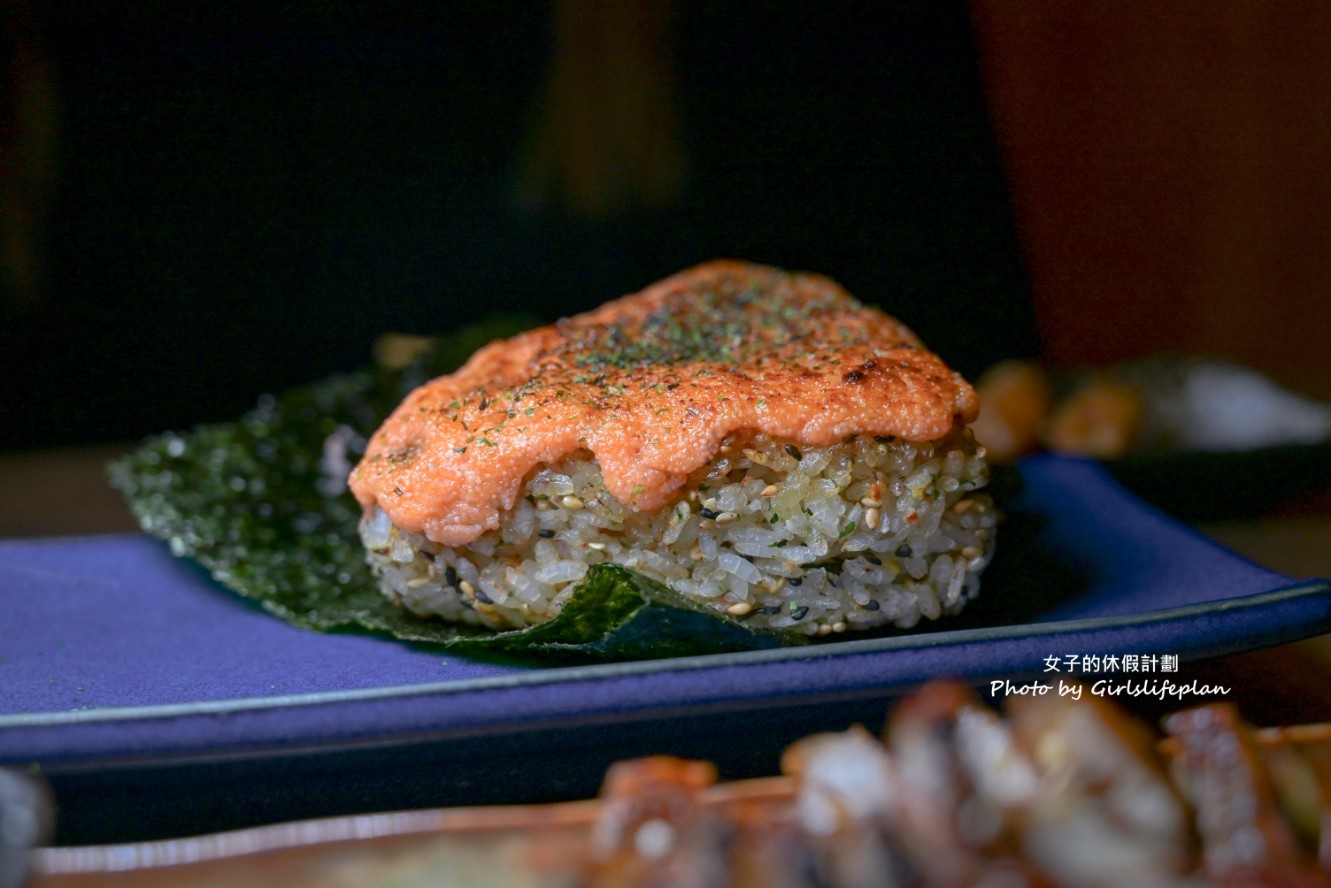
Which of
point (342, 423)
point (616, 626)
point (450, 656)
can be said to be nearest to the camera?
point (616, 626)

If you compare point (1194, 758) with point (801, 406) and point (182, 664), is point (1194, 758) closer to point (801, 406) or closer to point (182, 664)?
point (801, 406)

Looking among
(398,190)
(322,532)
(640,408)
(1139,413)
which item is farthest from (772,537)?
(398,190)

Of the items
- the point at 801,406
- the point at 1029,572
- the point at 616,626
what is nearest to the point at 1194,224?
the point at 1029,572

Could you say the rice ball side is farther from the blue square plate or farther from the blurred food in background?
the blurred food in background

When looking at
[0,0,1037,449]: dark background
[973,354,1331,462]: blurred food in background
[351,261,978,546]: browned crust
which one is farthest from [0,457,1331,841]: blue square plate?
[0,0,1037,449]: dark background

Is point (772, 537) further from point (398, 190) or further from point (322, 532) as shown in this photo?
point (398, 190)

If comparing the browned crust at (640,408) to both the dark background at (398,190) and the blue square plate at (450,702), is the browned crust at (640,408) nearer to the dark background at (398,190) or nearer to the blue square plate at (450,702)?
the blue square plate at (450,702)
